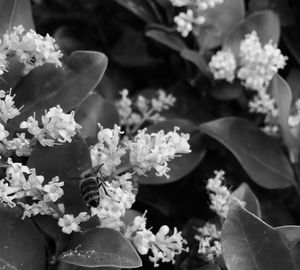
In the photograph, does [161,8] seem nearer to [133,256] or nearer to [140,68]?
[140,68]

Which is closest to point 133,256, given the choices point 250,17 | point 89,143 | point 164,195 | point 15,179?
point 15,179

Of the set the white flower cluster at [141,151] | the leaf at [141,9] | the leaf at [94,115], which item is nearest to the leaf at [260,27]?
the leaf at [141,9]

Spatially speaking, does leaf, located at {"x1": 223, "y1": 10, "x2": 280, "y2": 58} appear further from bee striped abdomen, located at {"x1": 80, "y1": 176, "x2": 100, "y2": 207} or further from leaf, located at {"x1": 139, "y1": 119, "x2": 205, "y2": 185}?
bee striped abdomen, located at {"x1": 80, "y1": 176, "x2": 100, "y2": 207}

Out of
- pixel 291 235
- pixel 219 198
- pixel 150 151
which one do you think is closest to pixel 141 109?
pixel 219 198

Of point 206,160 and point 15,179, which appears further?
point 206,160

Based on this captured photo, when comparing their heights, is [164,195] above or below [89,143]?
below

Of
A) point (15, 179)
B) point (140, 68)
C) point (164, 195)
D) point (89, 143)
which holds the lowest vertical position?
point (164, 195)

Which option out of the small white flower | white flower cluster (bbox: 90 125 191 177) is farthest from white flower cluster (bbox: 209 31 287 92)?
white flower cluster (bbox: 90 125 191 177)
